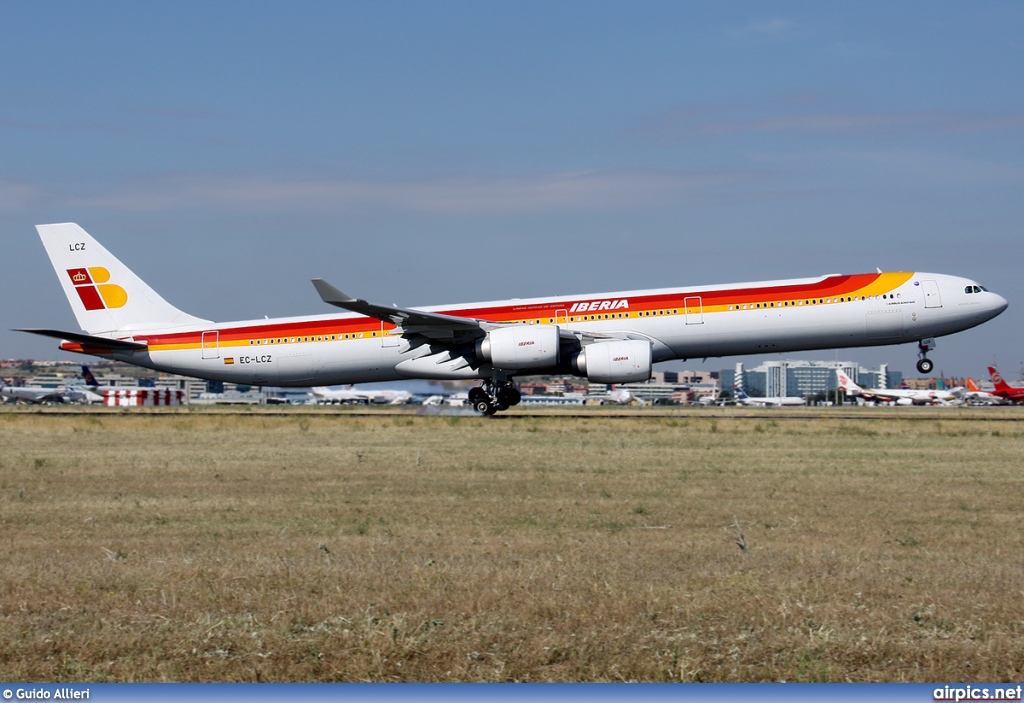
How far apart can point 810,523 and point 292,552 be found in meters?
5.67

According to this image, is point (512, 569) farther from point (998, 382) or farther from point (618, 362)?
point (998, 382)

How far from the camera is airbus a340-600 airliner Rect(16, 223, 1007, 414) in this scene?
3166cm

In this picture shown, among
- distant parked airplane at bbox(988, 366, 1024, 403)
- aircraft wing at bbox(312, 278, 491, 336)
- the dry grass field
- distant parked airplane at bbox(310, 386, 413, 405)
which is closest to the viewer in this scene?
the dry grass field

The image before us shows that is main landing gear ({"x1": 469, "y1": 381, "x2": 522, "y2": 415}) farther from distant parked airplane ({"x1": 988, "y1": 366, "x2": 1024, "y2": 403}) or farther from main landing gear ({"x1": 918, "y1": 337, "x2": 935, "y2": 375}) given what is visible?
distant parked airplane ({"x1": 988, "y1": 366, "x2": 1024, "y2": 403})

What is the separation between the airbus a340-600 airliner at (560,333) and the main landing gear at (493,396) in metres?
0.04

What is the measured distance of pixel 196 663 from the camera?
607 centimetres

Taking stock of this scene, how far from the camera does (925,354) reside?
110 ft

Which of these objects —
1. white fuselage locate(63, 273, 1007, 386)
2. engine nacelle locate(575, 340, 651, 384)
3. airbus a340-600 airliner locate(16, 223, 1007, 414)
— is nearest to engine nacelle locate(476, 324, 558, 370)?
airbus a340-600 airliner locate(16, 223, 1007, 414)

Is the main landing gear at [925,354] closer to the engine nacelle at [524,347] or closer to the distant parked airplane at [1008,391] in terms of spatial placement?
Result: the engine nacelle at [524,347]

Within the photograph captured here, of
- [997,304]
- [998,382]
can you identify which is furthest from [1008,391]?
[997,304]

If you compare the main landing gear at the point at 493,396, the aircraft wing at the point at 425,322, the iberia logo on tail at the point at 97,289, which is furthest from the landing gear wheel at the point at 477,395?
the iberia logo on tail at the point at 97,289

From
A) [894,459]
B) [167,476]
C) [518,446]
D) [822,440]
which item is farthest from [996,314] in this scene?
[167,476]

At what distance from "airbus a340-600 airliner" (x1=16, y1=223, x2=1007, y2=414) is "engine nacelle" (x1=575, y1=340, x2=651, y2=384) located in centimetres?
3

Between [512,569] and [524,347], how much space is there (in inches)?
898
